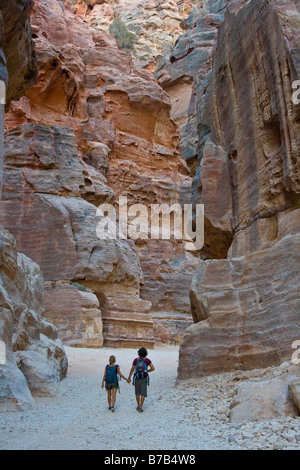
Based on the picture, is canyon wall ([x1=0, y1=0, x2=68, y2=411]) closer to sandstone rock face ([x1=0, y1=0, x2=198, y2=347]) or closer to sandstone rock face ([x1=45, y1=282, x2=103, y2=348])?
sandstone rock face ([x1=45, y1=282, x2=103, y2=348])

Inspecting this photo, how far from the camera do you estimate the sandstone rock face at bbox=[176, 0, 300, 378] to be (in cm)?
966

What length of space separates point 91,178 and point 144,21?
170 ft

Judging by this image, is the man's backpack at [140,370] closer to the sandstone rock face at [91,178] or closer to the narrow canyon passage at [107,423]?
the narrow canyon passage at [107,423]

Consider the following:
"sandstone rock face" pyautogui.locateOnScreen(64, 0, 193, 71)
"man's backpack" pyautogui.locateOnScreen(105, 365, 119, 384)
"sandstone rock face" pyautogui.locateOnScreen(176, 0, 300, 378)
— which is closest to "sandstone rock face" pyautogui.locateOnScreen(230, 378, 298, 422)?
"sandstone rock face" pyautogui.locateOnScreen(176, 0, 300, 378)

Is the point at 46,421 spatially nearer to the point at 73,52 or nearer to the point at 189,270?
the point at 189,270

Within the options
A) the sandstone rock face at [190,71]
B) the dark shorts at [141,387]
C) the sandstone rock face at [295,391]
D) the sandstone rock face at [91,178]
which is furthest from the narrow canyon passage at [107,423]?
the sandstone rock face at [190,71]

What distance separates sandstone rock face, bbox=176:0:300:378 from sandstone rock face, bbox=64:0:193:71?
2210 inches

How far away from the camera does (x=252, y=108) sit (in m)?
12.0

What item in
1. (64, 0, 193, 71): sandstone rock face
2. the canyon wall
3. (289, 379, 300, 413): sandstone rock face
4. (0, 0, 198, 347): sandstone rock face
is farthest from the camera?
(64, 0, 193, 71): sandstone rock face

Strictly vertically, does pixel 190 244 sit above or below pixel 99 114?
below

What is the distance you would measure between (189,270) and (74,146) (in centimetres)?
1312

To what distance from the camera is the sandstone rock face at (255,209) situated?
966 centimetres

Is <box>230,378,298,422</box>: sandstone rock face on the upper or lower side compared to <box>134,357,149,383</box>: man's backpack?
lower
